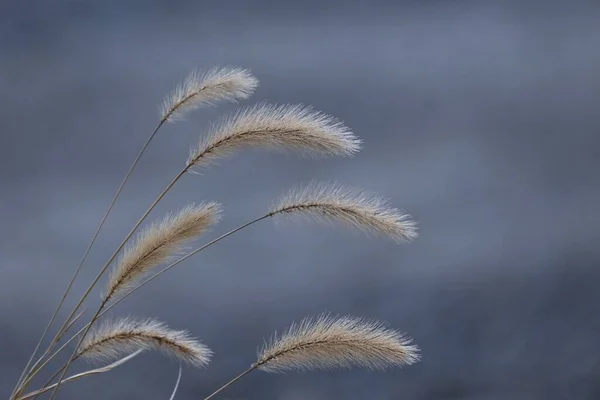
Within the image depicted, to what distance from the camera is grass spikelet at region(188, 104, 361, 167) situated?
63.7 inches

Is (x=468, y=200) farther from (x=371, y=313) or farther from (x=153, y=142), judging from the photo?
(x=153, y=142)

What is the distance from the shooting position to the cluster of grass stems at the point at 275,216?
1.57 metres

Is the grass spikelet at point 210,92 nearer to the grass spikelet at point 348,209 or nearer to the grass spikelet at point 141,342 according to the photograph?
the grass spikelet at point 348,209

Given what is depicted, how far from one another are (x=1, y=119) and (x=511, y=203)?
1.72 meters

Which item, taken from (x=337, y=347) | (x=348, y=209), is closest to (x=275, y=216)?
(x=348, y=209)

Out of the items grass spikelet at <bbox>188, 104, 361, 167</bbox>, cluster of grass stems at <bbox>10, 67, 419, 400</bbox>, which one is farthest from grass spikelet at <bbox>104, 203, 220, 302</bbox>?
grass spikelet at <bbox>188, 104, 361, 167</bbox>

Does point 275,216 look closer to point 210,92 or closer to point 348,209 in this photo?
point 348,209

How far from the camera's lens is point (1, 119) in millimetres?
3057

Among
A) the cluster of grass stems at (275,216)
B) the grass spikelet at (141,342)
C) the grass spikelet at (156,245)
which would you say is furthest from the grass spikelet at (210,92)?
the grass spikelet at (141,342)

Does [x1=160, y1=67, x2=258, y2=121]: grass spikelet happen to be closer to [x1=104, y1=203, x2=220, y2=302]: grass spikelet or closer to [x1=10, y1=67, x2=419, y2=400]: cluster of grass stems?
[x1=10, y1=67, x2=419, y2=400]: cluster of grass stems

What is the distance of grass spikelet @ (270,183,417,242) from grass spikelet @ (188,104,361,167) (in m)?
0.07

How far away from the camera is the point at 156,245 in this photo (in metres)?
1.58

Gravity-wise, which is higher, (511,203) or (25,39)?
(25,39)

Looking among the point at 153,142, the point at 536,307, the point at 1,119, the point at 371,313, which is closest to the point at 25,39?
the point at 1,119
